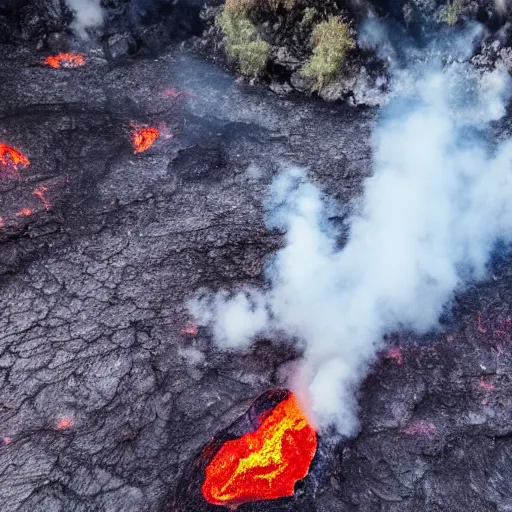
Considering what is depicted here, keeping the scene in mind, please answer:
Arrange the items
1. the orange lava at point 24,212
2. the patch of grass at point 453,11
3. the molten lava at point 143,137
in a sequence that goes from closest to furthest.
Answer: the orange lava at point 24,212 → the molten lava at point 143,137 → the patch of grass at point 453,11

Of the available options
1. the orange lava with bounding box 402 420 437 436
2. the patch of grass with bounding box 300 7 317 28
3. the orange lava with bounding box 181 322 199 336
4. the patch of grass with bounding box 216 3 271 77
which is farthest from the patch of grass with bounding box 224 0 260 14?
the orange lava with bounding box 402 420 437 436

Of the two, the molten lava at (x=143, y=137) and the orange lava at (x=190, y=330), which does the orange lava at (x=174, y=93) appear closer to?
the molten lava at (x=143, y=137)

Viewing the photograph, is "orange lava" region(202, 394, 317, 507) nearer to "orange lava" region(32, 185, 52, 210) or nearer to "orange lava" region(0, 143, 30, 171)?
"orange lava" region(32, 185, 52, 210)

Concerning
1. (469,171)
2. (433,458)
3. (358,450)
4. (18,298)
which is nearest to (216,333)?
(358,450)

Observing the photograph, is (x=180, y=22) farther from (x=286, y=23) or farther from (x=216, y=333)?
(x=216, y=333)

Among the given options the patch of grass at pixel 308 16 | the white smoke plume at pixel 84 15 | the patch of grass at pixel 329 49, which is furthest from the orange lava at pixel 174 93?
the patch of grass at pixel 308 16
